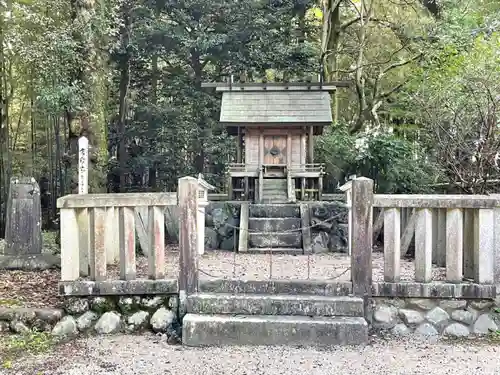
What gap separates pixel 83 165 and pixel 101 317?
9.64ft

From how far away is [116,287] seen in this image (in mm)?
4418

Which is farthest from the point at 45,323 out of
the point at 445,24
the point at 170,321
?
the point at 445,24

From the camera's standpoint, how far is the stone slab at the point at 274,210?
8787 millimetres

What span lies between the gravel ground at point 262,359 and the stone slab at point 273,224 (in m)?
4.25

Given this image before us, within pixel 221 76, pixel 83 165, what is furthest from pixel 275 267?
pixel 221 76

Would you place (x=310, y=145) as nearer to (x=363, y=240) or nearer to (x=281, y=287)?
(x=363, y=240)

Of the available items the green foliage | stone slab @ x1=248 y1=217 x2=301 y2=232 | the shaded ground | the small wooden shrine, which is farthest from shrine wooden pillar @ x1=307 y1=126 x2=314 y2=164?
the shaded ground

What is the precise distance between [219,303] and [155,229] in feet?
3.13

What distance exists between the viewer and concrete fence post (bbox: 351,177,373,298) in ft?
14.4

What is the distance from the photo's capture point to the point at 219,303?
4.39 metres

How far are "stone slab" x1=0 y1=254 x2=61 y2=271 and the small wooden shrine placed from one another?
4689mm

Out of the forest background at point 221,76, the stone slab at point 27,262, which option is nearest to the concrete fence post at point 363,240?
the forest background at point 221,76

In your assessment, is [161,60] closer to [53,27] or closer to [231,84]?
[231,84]

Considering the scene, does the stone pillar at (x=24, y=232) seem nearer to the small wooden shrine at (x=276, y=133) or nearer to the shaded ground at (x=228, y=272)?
the shaded ground at (x=228, y=272)
